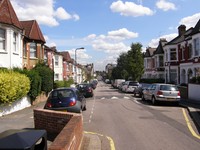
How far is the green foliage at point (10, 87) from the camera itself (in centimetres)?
1571

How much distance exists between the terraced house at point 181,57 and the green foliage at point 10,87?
54.9 ft

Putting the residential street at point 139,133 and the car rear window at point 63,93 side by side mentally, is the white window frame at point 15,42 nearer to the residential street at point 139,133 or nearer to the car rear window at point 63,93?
the car rear window at point 63,93

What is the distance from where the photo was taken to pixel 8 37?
23.7 m

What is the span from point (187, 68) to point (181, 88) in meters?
7.59

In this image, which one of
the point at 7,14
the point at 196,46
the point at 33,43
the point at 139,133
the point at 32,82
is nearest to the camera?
the point at 139,133

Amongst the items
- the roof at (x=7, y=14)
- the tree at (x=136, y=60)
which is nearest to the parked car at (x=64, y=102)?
the roof at (x=7, y=14)

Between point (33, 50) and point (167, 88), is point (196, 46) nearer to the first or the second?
point (167, 88)

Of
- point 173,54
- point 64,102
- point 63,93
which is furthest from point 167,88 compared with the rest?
point 173,54

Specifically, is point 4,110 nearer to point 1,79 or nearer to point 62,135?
point 1,79

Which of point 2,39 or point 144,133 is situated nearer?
point 144,133

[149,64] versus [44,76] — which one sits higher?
[149,64]

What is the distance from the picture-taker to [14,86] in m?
17.1

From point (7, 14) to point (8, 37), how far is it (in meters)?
2.28

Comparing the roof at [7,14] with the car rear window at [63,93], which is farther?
the roof at [7,14]
